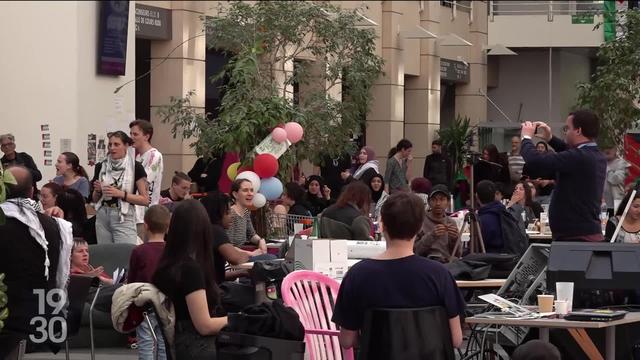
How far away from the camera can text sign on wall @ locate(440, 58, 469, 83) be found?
38966mm

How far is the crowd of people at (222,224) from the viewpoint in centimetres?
692

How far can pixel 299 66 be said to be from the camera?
2219cm

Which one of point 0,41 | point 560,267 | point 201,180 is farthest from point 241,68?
point 560,267

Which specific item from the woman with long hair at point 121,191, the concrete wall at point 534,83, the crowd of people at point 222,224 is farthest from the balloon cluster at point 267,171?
the concrete wall at point 534,83

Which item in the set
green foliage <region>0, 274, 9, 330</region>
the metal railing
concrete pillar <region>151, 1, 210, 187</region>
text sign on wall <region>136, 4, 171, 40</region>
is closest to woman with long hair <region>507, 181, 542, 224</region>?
concrete pillar <region>151, 1, 210, 187</region>

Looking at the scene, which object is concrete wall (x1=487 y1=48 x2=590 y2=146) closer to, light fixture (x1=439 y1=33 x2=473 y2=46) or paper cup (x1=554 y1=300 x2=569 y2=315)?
light fixture (x1=439 y1=33 x2=473 y2=46)

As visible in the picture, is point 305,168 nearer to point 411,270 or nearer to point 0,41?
point 0,41

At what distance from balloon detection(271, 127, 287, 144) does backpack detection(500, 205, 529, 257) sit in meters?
3.27

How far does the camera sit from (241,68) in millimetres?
17766

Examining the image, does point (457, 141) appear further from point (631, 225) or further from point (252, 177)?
point (631, 225)

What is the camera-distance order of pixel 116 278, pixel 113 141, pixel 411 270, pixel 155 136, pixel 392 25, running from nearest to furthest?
pixel 411 270, pixel 116 278, pixel 113 141, pixel 155 136, pixel 392 25

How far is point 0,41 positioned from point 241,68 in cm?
340

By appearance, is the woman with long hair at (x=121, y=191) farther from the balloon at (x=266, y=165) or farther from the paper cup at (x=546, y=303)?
the paper cup at (x=546, y=303)

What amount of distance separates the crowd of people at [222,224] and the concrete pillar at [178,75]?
187 inches
